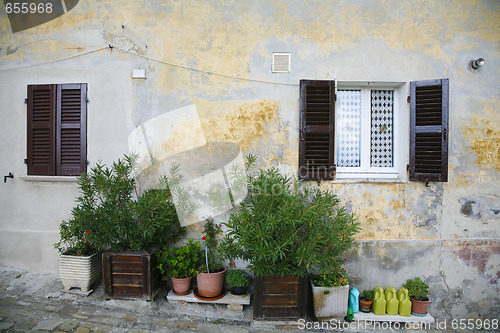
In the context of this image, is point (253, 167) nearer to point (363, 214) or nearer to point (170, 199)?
point (170, 199)

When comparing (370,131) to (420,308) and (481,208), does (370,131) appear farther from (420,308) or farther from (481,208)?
(420,308)

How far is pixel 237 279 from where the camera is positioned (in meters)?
4.09

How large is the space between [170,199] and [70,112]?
2.09 metres

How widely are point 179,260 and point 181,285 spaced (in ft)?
1.09

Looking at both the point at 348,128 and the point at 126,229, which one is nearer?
the point at 126,229

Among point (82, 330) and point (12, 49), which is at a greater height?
point (12, 49)

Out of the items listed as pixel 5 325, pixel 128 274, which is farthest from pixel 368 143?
pixel 5 325

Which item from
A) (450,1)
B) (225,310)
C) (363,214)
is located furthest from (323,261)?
(450,1)

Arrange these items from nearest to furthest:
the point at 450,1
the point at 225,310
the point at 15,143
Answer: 1. the point at 225,310
2. the point at 450,1
3. the point at 15,143

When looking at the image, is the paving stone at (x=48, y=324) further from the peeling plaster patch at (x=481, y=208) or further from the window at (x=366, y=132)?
the peeling plaster patch at (x=481, y=208)

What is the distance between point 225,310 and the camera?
4031 mm

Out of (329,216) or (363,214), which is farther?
(363,214)

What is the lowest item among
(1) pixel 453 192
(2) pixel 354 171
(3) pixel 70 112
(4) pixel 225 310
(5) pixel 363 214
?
(4) pixel 225 310

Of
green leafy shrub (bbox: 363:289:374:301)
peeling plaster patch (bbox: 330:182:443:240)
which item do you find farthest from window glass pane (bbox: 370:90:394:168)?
green leafy shrub (bbox: 363:289:374:301)
